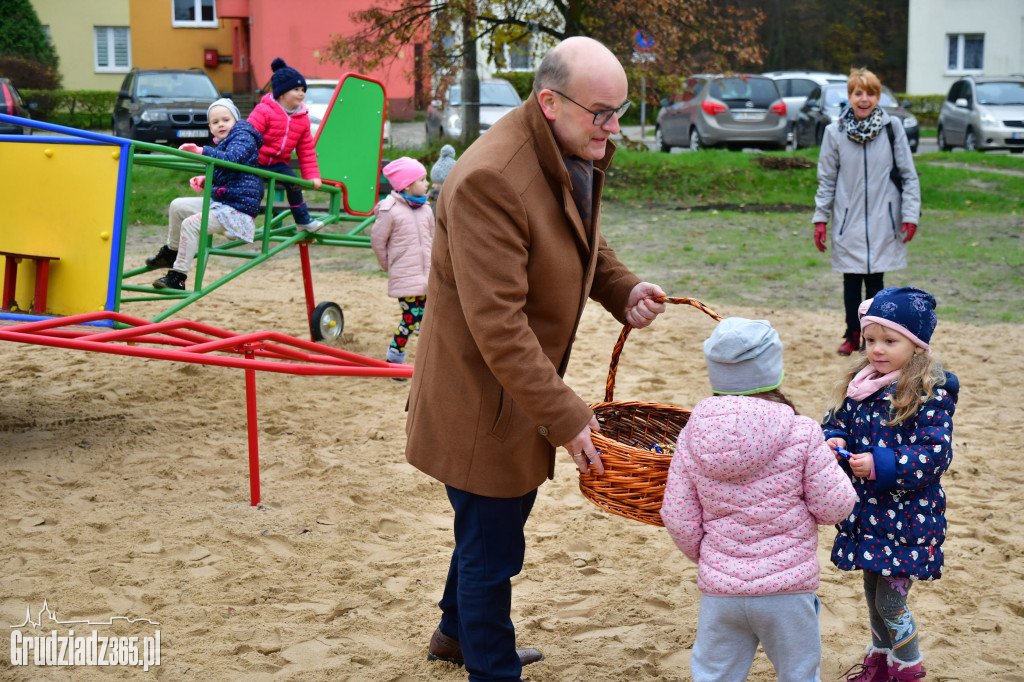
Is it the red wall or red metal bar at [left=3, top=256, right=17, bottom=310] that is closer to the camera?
red metal bar at [left=3, top=256, right=17, bottom=310]

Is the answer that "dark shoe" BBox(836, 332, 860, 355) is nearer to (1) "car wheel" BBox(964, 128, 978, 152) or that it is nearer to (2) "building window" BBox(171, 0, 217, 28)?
(1) "car wheel" BBox(964, 128, 978, 152)

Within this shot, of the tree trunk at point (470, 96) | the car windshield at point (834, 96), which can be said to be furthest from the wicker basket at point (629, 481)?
the car windshield at point (834, 96)

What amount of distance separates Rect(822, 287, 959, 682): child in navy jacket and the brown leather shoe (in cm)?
94

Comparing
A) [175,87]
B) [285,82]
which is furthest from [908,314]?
[175,87]

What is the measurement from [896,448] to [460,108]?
14401 millimetres

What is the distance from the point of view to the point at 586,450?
246 cm

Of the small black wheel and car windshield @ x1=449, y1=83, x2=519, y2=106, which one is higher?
car windshield @ x1=449, y1=83, x2=519, y2=106

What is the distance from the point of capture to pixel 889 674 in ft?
9.50

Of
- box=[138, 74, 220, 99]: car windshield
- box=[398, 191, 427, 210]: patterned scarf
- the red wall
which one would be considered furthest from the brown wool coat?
the red wall

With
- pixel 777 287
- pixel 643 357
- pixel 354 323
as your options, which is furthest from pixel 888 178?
pixel 354 323

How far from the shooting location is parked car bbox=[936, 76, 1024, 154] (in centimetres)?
1922

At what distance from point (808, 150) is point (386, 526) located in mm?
15073

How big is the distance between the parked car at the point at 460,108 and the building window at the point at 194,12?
17.4 metres

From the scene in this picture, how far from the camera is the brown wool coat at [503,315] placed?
232 cm
